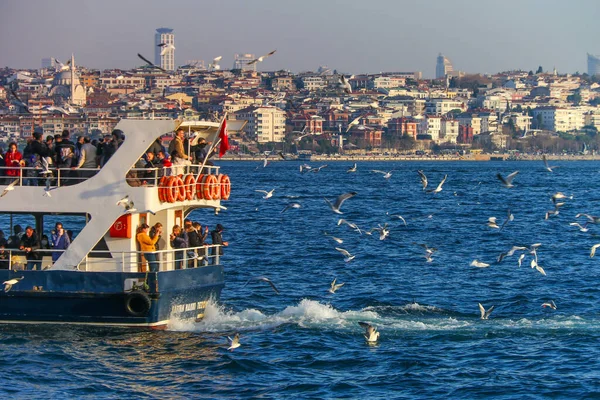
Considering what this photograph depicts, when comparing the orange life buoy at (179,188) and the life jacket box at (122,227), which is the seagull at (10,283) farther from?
the orange life buoy at (179,188)

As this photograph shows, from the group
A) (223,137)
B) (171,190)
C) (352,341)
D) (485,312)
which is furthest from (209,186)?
(485,312)

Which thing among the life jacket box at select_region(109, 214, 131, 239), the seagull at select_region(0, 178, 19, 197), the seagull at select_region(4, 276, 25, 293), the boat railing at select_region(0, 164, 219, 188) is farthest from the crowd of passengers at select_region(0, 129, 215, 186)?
the seagull at select_region(4, 276, 25, 293)

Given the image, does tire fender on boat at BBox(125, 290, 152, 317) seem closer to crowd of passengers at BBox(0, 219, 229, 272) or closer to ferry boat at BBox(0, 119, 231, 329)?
ferry boat at BBox(0, 119, 231, 329)

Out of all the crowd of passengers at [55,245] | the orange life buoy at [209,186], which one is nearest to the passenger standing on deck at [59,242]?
the crowd of passengers at [55,245]

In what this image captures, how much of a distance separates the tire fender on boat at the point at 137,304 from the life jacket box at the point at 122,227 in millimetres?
1176

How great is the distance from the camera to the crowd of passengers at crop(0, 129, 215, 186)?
1998cm

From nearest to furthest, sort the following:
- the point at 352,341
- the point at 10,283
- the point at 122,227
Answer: the point at 10,283 < the point at 352,341 < the point at 122,227

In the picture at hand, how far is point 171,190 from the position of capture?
19906mm

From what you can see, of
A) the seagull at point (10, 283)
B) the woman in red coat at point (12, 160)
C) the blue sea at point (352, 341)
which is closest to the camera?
the blue sea at point (352, 341)

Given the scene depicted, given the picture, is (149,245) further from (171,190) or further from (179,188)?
(179,188)

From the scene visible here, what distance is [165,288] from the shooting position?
1966 cm

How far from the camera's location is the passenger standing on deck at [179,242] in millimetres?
20547

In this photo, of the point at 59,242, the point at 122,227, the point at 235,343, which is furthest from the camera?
the point at 122,227

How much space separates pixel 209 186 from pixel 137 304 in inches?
105
